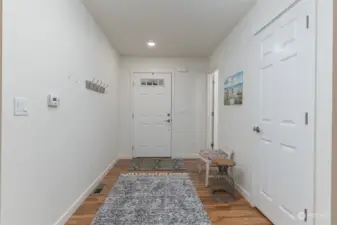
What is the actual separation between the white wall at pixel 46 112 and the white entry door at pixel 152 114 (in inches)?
80.0

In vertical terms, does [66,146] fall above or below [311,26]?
below

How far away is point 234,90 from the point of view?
3.09 m

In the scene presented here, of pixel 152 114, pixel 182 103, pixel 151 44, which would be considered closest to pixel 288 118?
pixel 151 44

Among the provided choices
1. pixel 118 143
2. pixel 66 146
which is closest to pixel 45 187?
pixel 66 146

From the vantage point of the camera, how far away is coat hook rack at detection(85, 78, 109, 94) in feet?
8.94

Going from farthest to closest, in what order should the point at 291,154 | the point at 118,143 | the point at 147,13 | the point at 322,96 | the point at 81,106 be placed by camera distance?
the point at 118,143 → the point at 147,13 → the point at 81,106 → the point at 291,154 → the point at 322,96

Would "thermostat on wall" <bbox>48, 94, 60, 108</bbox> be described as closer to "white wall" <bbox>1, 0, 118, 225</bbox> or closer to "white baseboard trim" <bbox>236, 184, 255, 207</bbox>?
"white wall" <bbox>1, 0, 118, 225</bbox>

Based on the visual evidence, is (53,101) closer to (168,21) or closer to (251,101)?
(168,21)

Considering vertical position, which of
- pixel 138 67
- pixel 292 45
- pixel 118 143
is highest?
pixel 138 67

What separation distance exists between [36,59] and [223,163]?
2.36 meters

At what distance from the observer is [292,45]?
70.1 inches

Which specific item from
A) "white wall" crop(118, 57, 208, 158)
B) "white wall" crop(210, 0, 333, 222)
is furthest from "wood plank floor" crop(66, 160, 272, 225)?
"white wall" crop(118, 57, 208, 158)

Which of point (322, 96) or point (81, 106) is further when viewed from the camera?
point (81, 106)

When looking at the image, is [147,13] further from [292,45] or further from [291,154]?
[291,154]
